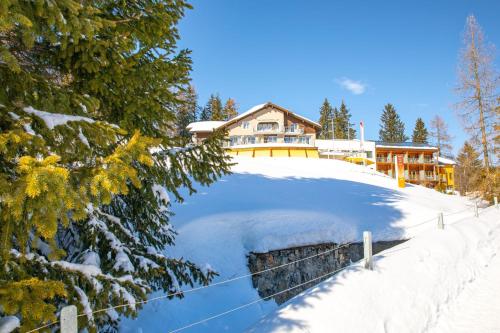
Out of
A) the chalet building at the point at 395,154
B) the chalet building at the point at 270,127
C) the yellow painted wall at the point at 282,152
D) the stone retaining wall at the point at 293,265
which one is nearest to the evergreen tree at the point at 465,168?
the chalet building at the point at 395,154

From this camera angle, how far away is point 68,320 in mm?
2896

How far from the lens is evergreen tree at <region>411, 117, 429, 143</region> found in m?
81.6

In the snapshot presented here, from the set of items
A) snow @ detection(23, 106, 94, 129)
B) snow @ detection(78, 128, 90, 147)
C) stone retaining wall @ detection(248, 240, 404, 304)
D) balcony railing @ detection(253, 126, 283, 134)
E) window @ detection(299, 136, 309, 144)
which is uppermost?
balcony railing @ detection(253, 126, 283, 134)

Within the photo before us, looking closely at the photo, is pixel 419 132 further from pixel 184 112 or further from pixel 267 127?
pixel 184 112

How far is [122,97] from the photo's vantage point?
203 inches

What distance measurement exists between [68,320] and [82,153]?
1570mm

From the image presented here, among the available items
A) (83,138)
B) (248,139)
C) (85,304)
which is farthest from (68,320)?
(248,139)

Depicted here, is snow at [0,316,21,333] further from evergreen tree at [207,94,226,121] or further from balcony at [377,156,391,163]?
evergreen tree at [207,94,226,121]

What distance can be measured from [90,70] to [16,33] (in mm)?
957

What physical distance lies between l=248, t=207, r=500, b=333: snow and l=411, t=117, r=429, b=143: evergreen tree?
258 feet

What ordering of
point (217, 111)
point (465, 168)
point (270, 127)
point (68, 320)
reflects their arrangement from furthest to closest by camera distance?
point (217, 111)
point (465, 168)
point (270, 127)
point (68, 320)

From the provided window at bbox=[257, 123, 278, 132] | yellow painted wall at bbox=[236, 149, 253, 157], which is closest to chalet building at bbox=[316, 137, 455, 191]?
window at bbox=[257, 123, 278, 132]

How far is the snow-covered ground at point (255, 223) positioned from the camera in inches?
314

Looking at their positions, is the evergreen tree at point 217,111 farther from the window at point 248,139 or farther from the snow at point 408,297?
the snow at point 408,297
